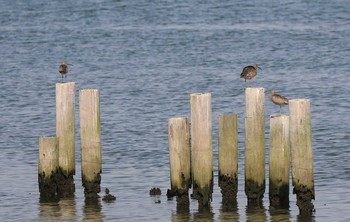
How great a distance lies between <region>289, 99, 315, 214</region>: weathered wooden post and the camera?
1991cm

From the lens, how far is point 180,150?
20750mm

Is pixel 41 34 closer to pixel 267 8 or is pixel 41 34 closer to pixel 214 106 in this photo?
pixel 267 8

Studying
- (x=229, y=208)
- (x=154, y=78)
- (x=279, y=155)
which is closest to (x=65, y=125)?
(x=229, y=208)

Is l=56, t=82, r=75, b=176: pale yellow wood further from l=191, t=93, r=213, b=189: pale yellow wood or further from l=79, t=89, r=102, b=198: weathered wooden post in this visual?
l=191, t=93, r=213, b=189: pale yellow wood

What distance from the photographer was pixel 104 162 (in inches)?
1056

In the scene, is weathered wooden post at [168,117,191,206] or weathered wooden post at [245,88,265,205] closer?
weathered wooden post at [245,88,265,205]

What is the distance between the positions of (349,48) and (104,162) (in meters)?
25.3

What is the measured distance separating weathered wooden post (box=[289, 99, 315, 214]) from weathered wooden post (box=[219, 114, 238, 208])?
110cm

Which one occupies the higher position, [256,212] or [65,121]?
[65,121]

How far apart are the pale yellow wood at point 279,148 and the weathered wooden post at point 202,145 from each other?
1.04m

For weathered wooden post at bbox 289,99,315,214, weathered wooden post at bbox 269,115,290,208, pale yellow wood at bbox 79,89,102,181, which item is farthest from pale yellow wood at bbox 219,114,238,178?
pale yellow wood at bbox 79,89,102,181

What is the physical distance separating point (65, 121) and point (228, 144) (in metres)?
3.14

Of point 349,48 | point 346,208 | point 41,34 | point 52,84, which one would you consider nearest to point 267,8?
point 41,34

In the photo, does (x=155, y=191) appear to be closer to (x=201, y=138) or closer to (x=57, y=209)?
(x=57, y=209)
